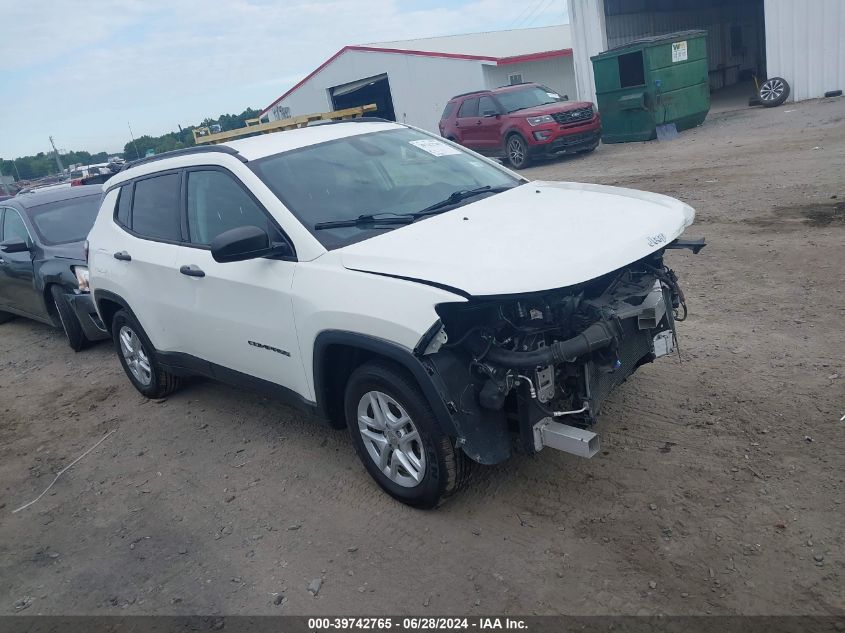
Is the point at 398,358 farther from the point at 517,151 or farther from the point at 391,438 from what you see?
the point at 517,151

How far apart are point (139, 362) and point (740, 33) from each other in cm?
3158

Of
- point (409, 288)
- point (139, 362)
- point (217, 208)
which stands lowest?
point (139, 362)

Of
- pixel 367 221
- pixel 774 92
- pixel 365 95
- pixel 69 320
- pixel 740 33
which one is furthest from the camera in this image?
pixel 365 95

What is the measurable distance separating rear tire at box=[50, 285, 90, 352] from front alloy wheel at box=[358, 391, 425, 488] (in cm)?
526

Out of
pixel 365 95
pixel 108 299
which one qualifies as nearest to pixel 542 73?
pixel 365 95

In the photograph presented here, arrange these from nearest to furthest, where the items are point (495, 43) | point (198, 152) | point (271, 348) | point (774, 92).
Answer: point (271, 348)
point (198, 152)
point (774, 92)
point (495, 43)

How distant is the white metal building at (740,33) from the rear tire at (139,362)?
17.6 m

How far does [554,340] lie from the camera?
136 inches

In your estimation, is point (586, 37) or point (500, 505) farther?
point (586, 37)

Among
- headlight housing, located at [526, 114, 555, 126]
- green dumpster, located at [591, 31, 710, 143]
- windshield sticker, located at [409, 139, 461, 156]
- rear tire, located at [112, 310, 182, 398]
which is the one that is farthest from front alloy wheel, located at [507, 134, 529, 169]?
rear tire, located at [112, 310, 182, 398]

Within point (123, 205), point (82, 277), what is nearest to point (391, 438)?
point (123, 205)

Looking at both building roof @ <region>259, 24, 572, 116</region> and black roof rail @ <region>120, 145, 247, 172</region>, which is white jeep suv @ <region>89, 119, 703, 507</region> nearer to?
black roof rail @ <region>120, 145, 247, 172</region>

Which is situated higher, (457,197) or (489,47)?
(489,47)

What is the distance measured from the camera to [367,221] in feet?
13.4
